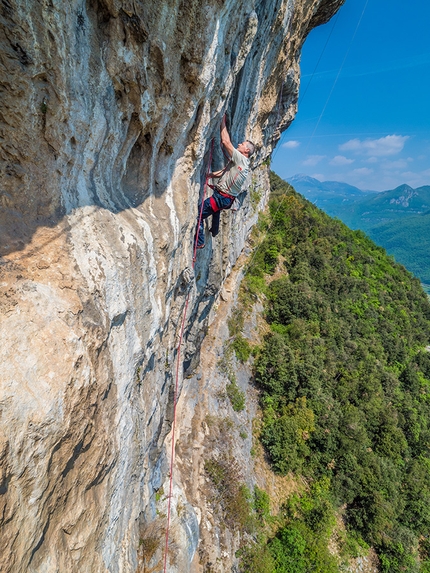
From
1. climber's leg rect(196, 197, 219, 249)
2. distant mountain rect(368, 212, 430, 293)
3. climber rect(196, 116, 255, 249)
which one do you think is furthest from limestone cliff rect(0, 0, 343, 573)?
distant mountain rect(368, 212, 430, 293)

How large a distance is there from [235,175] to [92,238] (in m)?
3.47

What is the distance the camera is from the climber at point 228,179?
235 inches

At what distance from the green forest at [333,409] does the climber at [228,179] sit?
9.64 metres

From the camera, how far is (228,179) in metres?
6.34

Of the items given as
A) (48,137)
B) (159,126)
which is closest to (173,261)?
(159,126)

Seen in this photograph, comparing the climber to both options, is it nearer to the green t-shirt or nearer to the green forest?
the green t-shirt

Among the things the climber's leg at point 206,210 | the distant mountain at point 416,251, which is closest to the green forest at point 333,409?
the climber's leg at point 206,210

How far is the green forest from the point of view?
11.8 metres

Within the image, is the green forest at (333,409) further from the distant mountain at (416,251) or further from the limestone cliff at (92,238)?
the distant mountain at (416,251)

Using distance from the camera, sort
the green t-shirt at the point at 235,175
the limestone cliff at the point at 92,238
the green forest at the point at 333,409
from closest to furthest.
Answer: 1. the limestone cliff at the point at 92,238
2. the green t-shirt at the point at 235,175
3. the green forest at the point at 333,409

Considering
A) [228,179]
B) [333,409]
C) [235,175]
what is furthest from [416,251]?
[235,175]

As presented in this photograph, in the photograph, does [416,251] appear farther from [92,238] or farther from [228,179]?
[92,238]

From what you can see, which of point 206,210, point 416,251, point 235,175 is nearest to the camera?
point 235,175

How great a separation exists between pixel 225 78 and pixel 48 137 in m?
3.88
